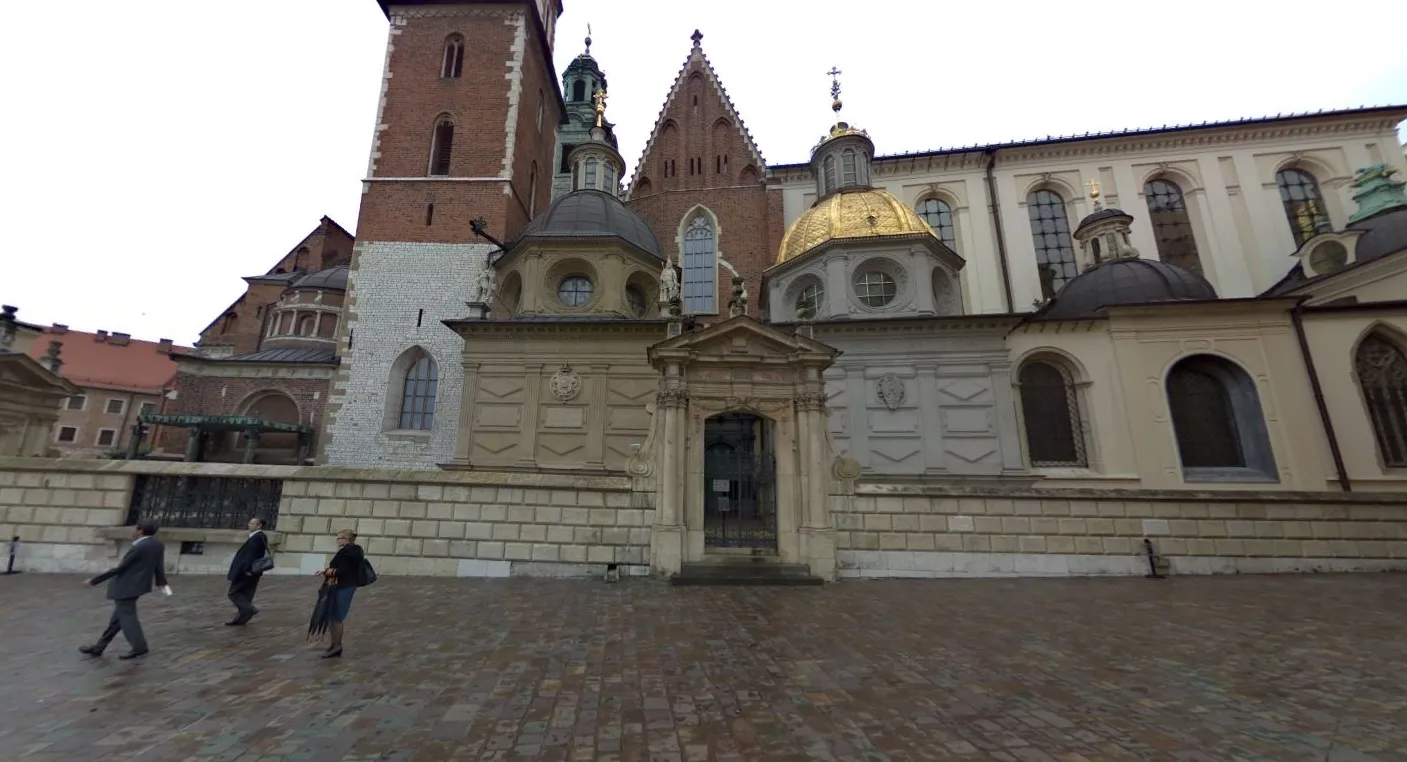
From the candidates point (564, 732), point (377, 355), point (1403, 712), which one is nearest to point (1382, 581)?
point (1403, 712)

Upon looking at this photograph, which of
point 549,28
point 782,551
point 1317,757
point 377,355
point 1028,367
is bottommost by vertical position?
point 1317,757

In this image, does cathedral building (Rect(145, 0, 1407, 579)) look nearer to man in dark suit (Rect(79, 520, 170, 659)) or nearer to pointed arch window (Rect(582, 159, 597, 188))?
pointed arch window (Rect(582, 159, 597, 188))

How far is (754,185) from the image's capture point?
24.8 meters

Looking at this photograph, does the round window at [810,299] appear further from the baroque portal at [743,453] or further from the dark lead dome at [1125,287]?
the baroque portal at [743,453]

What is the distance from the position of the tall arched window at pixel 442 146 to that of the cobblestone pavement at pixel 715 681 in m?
20.1

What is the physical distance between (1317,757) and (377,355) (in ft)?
75.7

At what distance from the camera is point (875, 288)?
1773cm

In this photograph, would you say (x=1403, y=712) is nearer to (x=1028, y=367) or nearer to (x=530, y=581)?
(x=530, y=581)

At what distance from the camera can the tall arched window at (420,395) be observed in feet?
64.4

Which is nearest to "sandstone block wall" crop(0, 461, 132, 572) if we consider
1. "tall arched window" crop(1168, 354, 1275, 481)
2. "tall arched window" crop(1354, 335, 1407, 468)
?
"tall arched window" crop(1168, 354, 1275, 481)

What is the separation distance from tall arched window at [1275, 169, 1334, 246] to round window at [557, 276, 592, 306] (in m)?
29.8

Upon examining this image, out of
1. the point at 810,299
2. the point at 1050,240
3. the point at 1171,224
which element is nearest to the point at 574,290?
the point at 810,299

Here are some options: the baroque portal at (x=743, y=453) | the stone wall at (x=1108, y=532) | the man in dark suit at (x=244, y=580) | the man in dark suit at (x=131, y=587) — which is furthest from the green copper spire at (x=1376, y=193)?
the man in dark suit at (x=131, y=587)

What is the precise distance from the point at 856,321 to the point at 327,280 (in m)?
27.7
